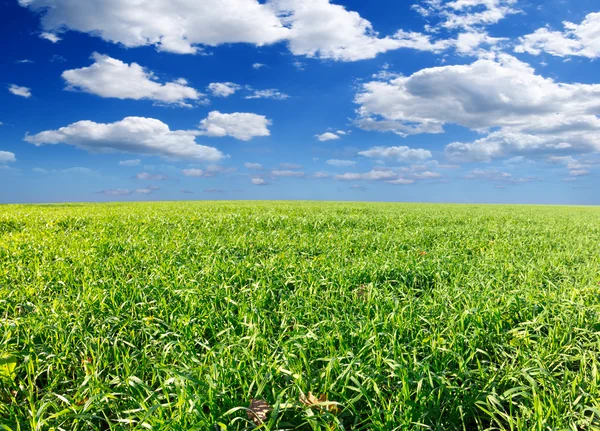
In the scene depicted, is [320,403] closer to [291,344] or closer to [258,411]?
[258,411]

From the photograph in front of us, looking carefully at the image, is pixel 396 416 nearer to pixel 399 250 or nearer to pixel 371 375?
pixel 371 375

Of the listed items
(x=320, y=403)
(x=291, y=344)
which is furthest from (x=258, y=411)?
(x=291, y=344)

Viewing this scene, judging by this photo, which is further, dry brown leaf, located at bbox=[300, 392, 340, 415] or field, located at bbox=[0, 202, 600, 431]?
field, located at bbox=[0, 202, 600, 431]

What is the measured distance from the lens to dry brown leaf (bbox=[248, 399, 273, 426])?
8.42 ft

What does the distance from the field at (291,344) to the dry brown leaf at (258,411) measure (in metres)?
0.01

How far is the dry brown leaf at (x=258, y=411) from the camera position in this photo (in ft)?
8.42

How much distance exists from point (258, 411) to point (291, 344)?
86cm

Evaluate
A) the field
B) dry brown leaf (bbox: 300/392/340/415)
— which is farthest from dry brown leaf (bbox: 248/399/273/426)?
dry brown leaf (bbox: 300/392/340/415)

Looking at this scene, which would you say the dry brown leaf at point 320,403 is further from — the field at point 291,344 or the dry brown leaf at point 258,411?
the dry brown leaf at point 258,411

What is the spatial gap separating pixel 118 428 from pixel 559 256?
8.56m

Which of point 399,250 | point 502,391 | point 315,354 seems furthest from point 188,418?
point 399,250

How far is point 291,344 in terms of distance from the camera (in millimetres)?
3467

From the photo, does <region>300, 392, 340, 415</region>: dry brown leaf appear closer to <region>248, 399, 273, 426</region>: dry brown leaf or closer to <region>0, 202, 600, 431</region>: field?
<region>0, 202, 600, 431</region>: field

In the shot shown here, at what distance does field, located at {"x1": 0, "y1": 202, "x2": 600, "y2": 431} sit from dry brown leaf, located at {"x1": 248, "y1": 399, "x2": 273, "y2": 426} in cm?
1
